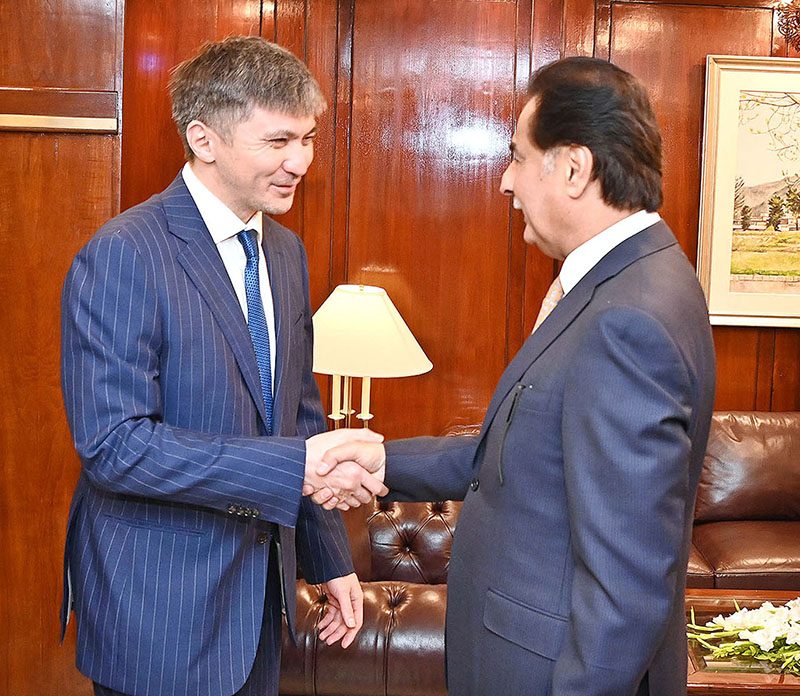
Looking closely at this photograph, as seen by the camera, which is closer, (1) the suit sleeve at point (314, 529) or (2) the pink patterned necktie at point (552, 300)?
(2) the pink patterned necktie at point (552, 300)

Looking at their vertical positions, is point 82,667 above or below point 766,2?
below

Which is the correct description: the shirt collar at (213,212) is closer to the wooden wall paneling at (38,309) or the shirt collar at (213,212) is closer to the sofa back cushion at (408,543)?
the wooden wall paneling at (38,309)

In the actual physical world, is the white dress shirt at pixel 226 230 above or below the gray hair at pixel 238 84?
below

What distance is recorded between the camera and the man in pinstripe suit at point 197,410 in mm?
1973

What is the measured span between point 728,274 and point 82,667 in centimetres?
377

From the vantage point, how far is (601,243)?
1840mm

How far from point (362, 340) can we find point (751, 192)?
2.14 m

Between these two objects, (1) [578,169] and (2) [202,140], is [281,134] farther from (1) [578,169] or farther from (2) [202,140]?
(1) [578,169]

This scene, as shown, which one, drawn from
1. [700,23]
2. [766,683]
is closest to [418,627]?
[766,683]

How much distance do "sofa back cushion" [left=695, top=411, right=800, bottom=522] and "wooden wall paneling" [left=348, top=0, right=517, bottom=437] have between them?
43.1 inches

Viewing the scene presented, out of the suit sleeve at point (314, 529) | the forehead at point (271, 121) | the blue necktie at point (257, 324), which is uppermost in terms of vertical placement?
the forehead at point (271, 121)

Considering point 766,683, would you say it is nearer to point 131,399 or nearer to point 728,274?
point 131,399

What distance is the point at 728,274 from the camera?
16.3 ft

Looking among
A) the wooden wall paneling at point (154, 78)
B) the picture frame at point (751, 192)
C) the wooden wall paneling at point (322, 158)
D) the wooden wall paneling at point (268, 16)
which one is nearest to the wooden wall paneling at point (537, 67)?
the picture frame at point (751, 192)
